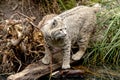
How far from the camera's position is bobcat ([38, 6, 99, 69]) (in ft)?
14.4

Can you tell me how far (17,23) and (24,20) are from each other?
0.33ft

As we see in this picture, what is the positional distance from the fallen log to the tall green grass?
465 mm

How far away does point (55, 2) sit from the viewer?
19.6 ft

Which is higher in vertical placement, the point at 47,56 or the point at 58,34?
the point at 58,34

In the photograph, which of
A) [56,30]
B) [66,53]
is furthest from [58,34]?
[66,53]

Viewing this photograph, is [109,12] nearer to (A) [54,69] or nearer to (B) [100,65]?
(B) [100,65]

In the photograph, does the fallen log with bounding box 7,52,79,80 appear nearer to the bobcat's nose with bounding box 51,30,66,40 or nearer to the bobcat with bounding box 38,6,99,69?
the bobcat with bounding box 38,6,99,69

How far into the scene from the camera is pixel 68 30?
4.81 metres

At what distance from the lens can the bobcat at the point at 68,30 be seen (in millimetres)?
4378

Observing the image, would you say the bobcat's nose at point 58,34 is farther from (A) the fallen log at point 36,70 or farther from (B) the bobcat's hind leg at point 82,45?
(B) the bobcat's hind leg at point 82,45

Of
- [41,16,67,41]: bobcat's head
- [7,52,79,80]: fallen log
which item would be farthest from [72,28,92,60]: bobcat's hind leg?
[41,16,67,41]: bobcat's head

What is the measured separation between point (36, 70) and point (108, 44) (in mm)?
1153

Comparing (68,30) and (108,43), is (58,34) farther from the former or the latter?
(108,43)

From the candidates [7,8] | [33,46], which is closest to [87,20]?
[33,46]
